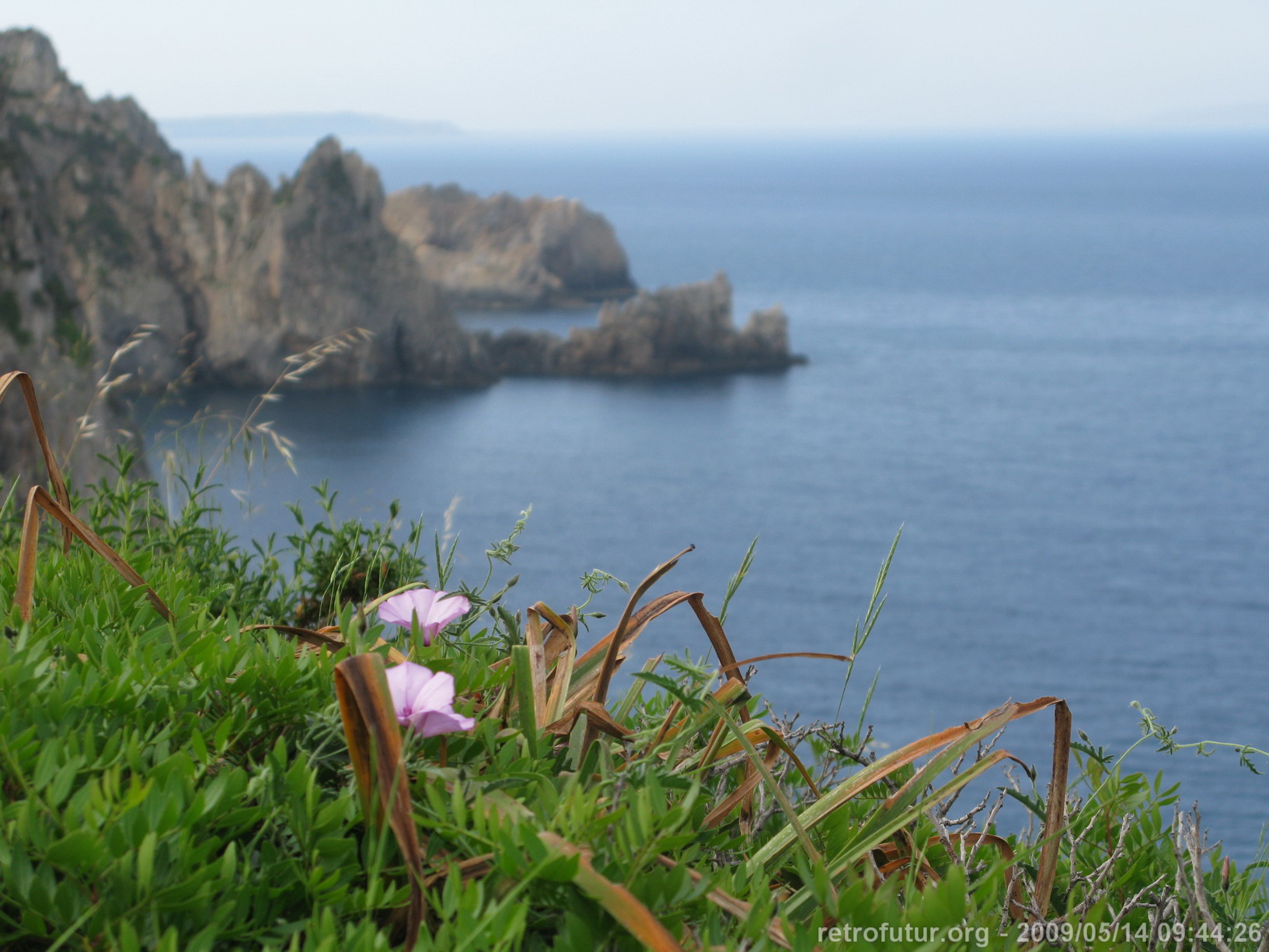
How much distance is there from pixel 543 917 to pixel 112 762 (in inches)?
19.3

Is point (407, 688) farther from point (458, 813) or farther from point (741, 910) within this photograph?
point (741, 910)

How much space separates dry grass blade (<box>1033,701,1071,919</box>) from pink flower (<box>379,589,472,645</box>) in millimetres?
901

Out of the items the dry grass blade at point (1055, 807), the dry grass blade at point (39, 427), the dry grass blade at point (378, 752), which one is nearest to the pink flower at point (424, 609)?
the dry grass blade at point (378, 752)

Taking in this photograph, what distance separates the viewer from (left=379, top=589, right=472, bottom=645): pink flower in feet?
5.35

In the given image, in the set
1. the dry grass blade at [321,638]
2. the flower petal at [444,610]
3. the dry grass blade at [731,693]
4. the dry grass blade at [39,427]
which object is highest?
the dry grass blade at [39,427]

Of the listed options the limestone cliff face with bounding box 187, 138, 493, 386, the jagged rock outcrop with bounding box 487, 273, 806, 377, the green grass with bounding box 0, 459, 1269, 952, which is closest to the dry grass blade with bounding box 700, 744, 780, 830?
the green grass with bounding box 0, 459, 1269, 952

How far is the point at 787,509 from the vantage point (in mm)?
72312

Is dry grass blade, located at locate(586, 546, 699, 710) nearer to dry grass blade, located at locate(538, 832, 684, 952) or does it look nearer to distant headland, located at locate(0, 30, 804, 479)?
dry grass blade, located at locate(538, 832, 684, 952)

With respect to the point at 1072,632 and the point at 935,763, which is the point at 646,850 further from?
the point at 1072,632

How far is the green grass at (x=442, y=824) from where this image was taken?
1044 millimetres

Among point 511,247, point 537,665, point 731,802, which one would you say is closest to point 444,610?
point 537,665

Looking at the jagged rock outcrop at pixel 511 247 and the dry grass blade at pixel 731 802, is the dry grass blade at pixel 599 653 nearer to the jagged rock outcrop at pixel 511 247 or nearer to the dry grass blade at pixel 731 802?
the dry grass blade at pixel 731 802

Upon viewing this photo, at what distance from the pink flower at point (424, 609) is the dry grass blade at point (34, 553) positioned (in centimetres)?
34

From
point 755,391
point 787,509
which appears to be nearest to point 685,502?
point 787,509
